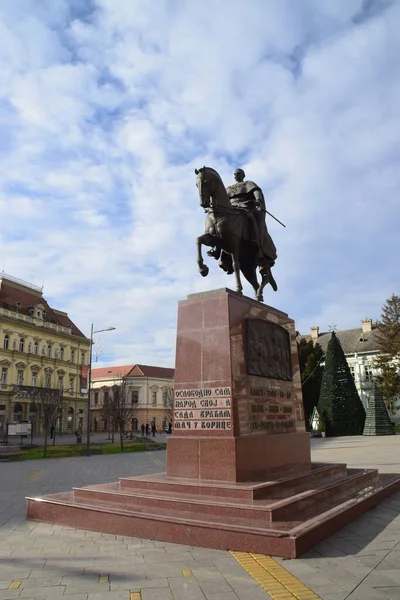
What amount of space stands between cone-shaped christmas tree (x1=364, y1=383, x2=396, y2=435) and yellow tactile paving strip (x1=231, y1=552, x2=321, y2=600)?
122ft

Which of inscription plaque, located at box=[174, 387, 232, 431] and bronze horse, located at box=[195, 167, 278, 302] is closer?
inscription plaque, located at box=[174, 387, 232, 431]

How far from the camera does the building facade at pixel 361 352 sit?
61834 millimetres

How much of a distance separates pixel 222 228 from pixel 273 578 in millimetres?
6733

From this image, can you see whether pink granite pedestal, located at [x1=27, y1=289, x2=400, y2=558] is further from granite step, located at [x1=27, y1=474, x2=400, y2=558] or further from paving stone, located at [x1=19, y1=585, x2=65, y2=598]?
paving stone, located at [x1=19, y1=585, x2=65, y2=598]

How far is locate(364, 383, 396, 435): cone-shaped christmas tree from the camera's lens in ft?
128

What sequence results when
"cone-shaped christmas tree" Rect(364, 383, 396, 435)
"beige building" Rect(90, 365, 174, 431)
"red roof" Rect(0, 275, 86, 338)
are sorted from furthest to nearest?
"beige building" Rect(90, 365, 174, 431)
"red roof" Rect(0, 275, 86, 338)
"cone-shaped christmas tree" Rect(364, 383, 396, 435)

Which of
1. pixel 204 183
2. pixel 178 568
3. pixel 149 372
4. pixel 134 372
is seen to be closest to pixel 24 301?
pixel 134 372

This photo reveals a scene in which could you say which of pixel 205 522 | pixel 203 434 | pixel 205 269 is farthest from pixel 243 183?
pixel 205 522

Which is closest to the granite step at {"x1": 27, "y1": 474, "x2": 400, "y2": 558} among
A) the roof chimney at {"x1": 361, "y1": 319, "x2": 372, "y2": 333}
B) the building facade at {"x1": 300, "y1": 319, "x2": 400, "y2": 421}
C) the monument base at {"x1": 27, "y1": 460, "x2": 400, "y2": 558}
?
the monument base at {"x1": 27, "y1": 460, "x2": 400, "y2": 558}

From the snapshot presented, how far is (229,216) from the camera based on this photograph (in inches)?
395

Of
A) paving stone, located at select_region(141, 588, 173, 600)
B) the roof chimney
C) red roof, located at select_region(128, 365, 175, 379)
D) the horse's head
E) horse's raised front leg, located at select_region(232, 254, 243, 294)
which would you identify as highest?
the roof chimney

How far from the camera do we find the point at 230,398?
8031mm

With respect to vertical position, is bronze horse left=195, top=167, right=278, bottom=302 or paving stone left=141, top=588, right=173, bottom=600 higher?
bronze horse left=195, top=167, right=278, bottom=302

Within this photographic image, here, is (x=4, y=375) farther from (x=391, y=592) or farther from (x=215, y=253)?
(x=391, y=592)
